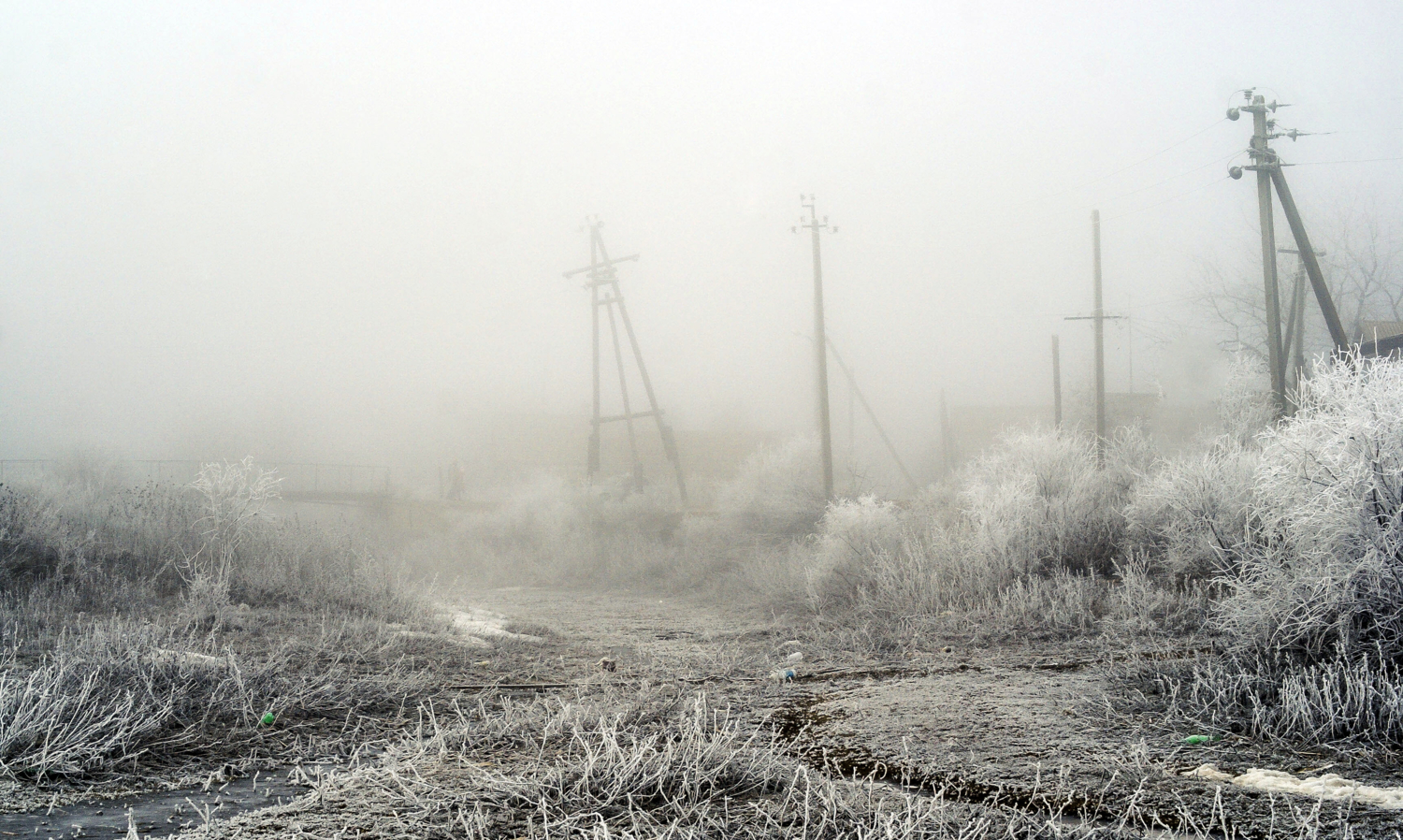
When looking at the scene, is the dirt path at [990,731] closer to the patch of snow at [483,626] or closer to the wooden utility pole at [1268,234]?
the patch of snow at [483,626]

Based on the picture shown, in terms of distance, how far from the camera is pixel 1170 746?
554cm

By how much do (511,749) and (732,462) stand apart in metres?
37.5

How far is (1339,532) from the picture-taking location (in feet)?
22.7

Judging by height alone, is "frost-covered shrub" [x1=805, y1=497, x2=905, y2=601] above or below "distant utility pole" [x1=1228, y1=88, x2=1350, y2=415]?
below

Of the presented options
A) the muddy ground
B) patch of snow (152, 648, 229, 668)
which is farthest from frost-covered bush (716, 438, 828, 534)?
patch of snow (152, 648, 229, 668)

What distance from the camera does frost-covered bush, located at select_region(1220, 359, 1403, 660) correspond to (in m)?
6.66

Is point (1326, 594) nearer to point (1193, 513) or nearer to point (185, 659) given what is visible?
point (1193, 513)

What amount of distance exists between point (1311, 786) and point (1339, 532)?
3016mm


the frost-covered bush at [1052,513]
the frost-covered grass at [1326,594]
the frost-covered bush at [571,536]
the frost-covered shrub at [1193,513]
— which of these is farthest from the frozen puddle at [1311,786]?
the frost-covered bush at [571,536]

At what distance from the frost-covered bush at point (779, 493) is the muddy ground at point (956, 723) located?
39.6 feet

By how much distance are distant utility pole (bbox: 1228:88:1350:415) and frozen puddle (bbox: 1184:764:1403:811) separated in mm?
14867

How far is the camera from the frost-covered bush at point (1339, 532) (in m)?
6.66

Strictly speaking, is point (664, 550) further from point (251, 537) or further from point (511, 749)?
point (511, 749)

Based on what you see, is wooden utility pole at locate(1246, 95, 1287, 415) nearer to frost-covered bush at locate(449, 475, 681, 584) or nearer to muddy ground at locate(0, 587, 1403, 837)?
muddy ground at locate(0, 587, 1403, 837)
